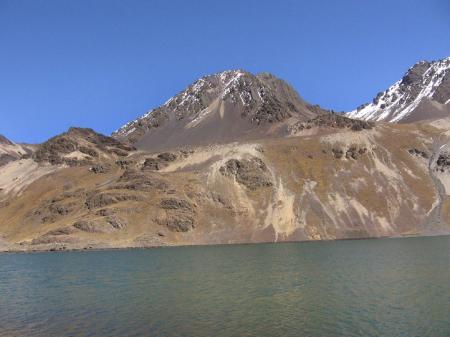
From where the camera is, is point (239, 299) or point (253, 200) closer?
point (239, 299)

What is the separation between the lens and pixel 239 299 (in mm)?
46875

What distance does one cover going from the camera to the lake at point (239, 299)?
1419 inches

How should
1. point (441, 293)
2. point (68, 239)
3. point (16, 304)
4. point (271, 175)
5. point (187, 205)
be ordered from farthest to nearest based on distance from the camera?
point (271, 175), point (187, 205), point (68, 239), point (16, 304), point (441, 293)

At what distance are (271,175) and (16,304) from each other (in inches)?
5202

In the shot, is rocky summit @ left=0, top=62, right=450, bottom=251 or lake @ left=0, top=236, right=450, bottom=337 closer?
lake @ left=0, top=236, right=450, bottom=337

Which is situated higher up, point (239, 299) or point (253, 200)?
point (253, 200)

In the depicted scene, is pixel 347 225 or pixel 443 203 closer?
pixel 347 225

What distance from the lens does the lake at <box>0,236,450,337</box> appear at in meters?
36.0

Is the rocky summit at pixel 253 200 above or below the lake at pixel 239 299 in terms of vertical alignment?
above

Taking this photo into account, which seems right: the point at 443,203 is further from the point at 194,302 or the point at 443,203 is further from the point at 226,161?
the point at 194,302

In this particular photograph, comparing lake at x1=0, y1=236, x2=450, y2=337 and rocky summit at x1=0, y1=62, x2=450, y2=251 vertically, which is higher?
rocky summit at x1=0, y1=62, x2=450, y2=251

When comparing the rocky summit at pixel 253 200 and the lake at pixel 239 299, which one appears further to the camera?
the rocky summit at pixel 253 200

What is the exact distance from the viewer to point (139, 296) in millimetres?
51281

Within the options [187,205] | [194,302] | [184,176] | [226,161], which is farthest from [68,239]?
[194,302]
